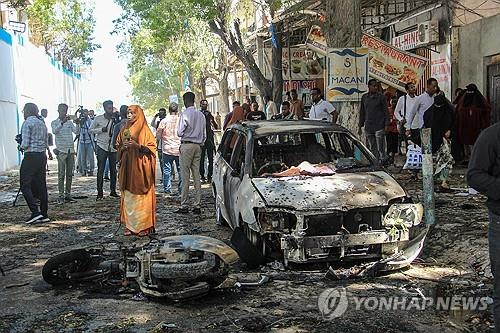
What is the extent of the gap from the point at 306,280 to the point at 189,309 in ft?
4.40

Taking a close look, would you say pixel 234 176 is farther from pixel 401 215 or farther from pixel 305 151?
pixel 401 215

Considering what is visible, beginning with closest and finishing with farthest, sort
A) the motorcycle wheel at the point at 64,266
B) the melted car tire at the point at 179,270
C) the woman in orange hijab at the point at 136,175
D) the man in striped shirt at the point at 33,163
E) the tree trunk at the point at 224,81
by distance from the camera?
the melted car tire at the point at 179,270, the motorcycle wheel at the point at 64,266, the woman in orange hijab at the point at 136,175, the man in striped shirt at the point at 33,163, the tree trunk at the point at 224,81

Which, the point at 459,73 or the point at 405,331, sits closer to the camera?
the point at 405,331

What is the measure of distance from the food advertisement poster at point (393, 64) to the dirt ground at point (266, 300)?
7933 mm

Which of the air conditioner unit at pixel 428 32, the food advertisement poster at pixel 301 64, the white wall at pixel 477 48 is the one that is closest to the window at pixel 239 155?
the white wall at pixel 477 48

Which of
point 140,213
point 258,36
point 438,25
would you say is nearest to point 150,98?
point 258,36

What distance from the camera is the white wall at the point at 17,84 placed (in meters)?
23.3

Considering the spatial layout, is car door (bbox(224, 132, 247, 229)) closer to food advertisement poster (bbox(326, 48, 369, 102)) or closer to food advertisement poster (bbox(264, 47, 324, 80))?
food advertisement poster (bbox(326, 48, 369, 102))

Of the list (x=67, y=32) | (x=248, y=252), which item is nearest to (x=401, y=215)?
(x=248, y=252)

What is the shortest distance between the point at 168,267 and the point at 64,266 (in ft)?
4.50

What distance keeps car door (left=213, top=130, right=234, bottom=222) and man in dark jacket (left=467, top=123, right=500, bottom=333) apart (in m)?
4.77

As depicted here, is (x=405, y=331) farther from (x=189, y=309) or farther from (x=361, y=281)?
(x=189, y=309)

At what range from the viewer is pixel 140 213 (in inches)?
361

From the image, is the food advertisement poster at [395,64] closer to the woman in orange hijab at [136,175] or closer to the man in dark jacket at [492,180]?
the woman in orange hijab at [136,175]
